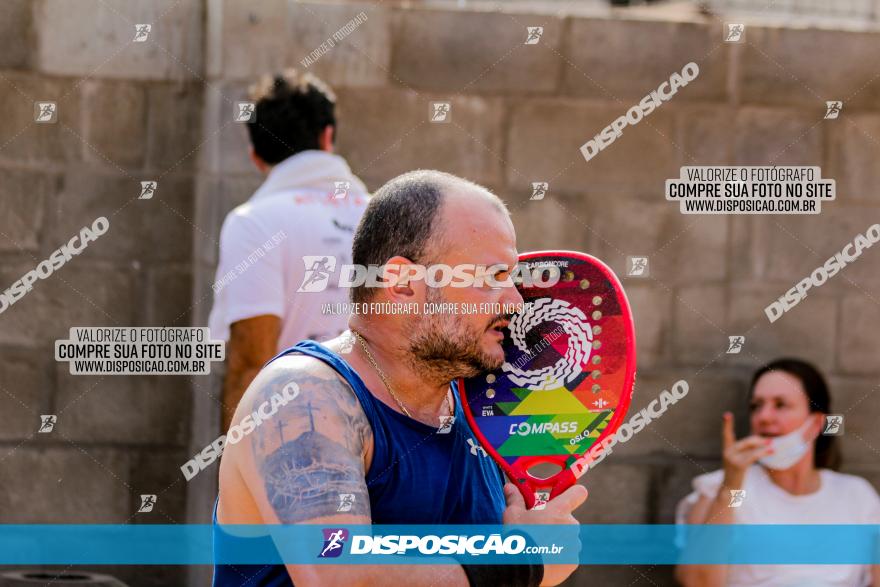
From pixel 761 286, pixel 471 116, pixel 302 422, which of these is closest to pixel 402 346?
pixel 302 422

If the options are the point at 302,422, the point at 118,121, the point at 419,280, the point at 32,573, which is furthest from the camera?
the point at 118,121

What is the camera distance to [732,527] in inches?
180

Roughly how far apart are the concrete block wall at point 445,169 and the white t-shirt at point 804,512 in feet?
1.04

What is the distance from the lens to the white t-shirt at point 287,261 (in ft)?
12.8

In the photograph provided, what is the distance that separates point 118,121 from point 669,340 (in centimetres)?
225

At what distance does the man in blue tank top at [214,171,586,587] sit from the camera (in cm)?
214

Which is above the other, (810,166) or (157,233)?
(810,166)

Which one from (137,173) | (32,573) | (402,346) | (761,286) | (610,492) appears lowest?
(32,573)

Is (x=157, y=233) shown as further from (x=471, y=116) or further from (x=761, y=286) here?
(x=761, y=286)

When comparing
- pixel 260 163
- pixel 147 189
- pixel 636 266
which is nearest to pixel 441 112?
pixel 260 163

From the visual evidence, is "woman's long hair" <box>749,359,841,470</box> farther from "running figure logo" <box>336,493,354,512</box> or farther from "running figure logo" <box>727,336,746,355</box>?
"running figure logo" <box>336,493,354,512</box>

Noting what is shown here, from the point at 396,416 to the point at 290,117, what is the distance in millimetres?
2105

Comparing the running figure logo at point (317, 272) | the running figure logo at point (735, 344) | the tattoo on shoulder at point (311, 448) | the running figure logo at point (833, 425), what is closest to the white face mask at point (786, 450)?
the running figure logo at point (833, 425)

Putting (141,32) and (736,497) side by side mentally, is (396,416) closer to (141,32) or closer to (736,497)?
(736,497)
